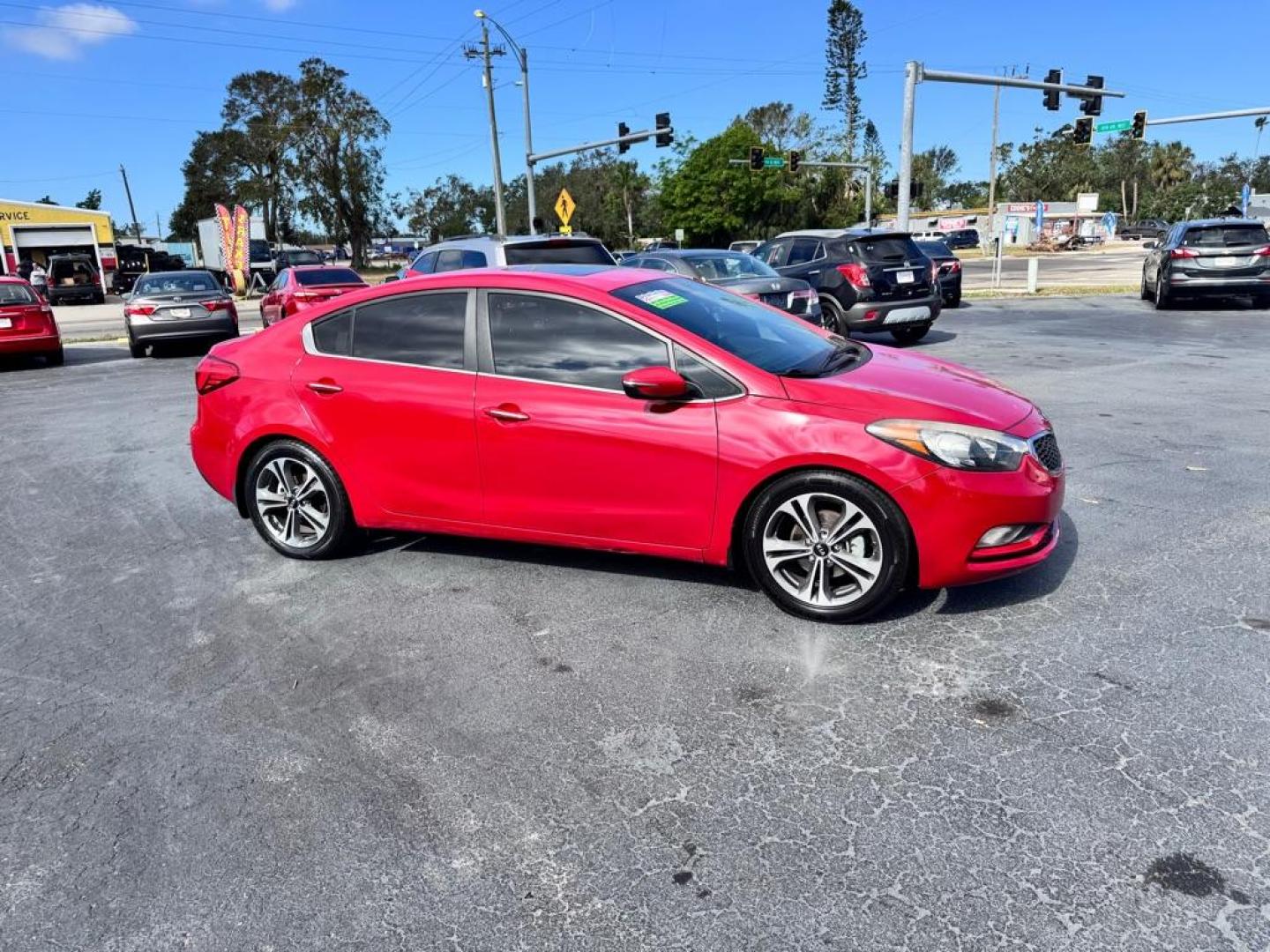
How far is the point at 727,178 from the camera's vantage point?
7275cm

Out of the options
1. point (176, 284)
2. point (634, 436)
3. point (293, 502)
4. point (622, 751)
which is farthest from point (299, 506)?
point (176, 284)

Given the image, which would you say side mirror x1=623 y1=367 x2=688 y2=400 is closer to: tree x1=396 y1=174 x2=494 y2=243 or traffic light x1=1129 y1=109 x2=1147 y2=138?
traffic light x1=1129 y1=109 x2=1147 y2=138

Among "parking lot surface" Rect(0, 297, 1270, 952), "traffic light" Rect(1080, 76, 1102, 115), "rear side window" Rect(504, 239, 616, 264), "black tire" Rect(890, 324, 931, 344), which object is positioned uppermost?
"traffic light" Rect(1080, 76, 1102, 115)

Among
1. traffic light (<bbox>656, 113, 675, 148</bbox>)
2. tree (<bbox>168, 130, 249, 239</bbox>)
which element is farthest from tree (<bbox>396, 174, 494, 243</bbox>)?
traffic light (<bbox>656, 113, 675, 148</bbox>)

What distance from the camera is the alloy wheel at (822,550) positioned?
3871mm

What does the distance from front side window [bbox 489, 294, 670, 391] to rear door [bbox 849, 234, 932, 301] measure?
922 cm

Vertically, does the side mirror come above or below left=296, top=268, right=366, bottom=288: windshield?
below

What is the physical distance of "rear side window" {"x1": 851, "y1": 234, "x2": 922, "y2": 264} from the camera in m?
12.8

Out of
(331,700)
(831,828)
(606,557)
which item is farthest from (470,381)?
(831,828)

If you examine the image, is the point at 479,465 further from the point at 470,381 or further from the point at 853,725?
the point at 853,725

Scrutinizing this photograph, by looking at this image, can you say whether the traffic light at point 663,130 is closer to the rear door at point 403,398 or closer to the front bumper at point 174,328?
the front bumper at point 174,328

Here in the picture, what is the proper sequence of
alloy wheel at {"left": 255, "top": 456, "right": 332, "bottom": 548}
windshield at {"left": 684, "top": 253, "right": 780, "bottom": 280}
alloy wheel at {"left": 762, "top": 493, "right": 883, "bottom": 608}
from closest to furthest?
alloy wheel at {"left": 762, "top": 493, "right": 883, "bottom": 608} → alloy wheel at {"left": 255, "top": 456, "right": 332, "bottom": 548} → windshield at {"left": 684, "top": 253, "right": 780, "bottom": 280}

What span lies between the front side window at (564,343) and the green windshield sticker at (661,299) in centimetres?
22

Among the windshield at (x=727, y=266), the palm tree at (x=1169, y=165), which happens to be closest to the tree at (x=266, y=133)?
the windshield at (x=727, y=266)
